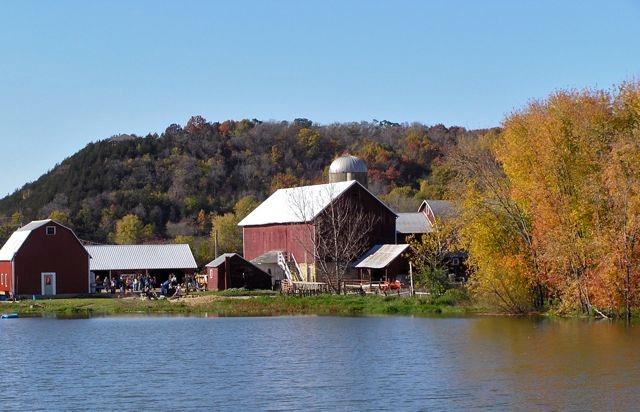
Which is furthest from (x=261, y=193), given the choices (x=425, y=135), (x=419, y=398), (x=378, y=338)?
(x=419, y=398)

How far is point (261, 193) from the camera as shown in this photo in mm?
137375

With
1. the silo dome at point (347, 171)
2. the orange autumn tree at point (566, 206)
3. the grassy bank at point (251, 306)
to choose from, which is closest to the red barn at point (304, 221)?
the silo dome at point (347, 171)

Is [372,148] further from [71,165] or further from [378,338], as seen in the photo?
[378,338]

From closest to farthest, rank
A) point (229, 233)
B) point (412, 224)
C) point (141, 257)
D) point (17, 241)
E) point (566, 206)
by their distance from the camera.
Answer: point (566, 206) < point (17, 241) < point (141, 257) < point (412, 224) < point (229, 233)

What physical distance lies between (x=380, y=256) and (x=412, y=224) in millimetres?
16727

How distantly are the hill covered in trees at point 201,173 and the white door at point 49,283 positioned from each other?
36.4 meters

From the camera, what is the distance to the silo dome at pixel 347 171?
9044cm

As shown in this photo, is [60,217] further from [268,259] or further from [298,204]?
[298,204]

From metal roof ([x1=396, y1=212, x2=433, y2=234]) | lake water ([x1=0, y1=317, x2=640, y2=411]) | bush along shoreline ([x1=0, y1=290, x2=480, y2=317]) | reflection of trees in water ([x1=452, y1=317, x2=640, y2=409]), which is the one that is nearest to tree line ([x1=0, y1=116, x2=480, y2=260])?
metal roof ([x1=396, y1=212, x2=433, y2=234])

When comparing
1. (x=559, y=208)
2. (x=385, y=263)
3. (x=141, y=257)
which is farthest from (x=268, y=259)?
(x=559, y=208)

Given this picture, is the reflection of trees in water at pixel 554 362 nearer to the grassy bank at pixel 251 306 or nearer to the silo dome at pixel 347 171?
the grassy bank at pixel 251 306

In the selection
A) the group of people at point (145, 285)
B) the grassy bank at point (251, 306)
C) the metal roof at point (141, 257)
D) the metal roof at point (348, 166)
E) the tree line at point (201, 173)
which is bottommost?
the grassy bank at point (251, 306)

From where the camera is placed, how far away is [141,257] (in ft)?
270

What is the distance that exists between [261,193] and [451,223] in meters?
86.8
